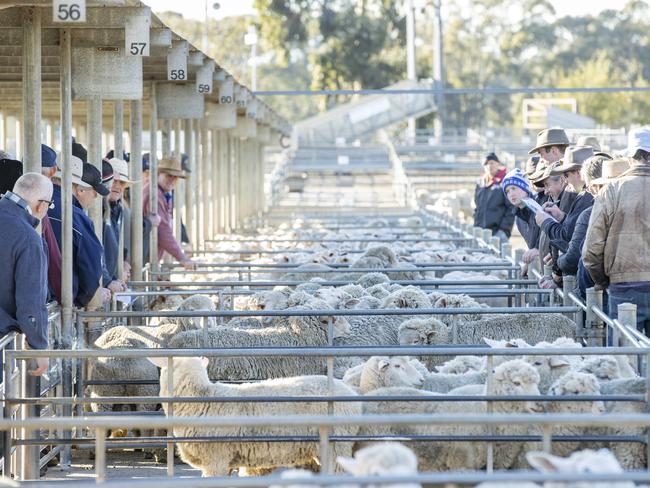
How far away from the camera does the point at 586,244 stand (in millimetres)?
8797

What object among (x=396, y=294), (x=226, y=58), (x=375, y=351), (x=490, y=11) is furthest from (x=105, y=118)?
(x=490, y=11)

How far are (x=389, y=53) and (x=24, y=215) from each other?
72.1 m

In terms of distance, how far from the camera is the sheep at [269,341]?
8.77 metres

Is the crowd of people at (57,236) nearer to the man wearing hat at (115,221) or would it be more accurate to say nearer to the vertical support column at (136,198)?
the man wearing hat at (115,221)

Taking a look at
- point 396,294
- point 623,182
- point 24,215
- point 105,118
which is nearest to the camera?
point 24,215

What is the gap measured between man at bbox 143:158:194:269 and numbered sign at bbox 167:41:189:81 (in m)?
2.54

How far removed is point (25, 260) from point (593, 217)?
362 centimetres

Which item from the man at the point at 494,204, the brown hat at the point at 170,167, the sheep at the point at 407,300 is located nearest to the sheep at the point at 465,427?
the sheep at the point at 407,300

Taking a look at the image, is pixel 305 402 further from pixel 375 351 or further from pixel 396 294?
pixel 396 294

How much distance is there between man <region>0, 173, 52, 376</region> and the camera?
24.0ft

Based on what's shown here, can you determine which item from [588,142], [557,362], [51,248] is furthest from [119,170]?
[557,362]

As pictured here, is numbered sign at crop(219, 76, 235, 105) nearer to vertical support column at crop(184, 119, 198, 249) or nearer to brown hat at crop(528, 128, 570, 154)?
vertical support column at crop(184, 119, 198, 249)

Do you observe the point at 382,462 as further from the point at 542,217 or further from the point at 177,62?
the point at 177,62

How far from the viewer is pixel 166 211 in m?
14.4
